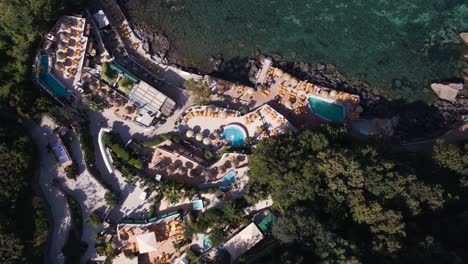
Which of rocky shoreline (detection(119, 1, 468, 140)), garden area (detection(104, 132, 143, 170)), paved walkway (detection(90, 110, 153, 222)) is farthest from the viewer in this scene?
rocky shoreline (detection(119, 1, 468, 140))

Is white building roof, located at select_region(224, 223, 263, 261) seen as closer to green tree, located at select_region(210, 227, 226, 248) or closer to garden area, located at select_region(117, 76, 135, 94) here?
green tree, located at select_region(210, 227, 226, 248)

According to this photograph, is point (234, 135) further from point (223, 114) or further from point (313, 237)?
point (313, 237)

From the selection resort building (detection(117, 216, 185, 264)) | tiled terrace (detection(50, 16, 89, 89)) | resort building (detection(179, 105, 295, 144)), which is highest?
tiled terrace (detection(50, 16, 89, 89))

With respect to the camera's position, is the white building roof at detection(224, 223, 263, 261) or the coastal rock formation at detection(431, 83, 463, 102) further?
the coastal rock formation at detection(431, 83, 463, 102)

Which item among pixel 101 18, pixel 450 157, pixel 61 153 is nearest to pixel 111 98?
pixel 61 153

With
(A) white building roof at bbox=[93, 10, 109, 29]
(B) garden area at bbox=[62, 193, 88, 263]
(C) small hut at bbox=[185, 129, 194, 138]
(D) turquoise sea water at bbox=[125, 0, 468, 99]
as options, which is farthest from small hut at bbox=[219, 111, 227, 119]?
(B) garden area at bbox=[62, 193, 88, 263]

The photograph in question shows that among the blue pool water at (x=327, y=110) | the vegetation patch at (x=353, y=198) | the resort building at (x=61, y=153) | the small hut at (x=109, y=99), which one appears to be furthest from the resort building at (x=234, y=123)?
the resort building at (x=61, y=153)
